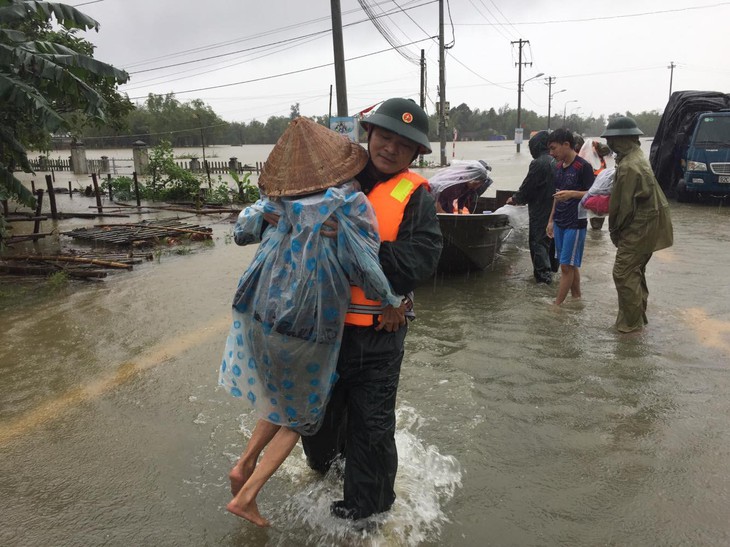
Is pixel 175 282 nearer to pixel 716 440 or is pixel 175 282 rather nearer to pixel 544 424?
pixel 544 424

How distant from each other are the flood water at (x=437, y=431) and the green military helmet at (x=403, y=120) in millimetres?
1791

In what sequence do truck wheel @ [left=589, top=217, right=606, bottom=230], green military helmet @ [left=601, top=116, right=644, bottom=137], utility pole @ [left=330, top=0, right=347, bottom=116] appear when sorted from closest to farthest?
Answer: 1. green military helmet @ [left=601, top=116, right=644, bottom=137]
2. truck wheel @ [left=589, top=217, right=606, bottom=230]
3. utility pole @ [left=330, top=0, right=347, bottom=116]

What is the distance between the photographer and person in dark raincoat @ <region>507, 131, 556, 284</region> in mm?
6664

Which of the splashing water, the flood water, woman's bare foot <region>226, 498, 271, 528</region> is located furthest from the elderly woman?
woman's bare foot <region>226, 498, 271, 528</region>

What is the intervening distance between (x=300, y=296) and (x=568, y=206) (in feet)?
15.0

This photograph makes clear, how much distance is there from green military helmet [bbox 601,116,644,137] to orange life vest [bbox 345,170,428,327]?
3.29 m

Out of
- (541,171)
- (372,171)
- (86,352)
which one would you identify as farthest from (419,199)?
(541,171)

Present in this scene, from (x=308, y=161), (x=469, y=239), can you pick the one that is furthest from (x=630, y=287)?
(x=308, y=161)

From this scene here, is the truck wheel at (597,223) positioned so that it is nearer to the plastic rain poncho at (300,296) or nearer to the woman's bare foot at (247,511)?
the plastic rain poncho at (300,296)

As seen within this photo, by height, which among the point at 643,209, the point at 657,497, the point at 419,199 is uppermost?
the point at 419,199

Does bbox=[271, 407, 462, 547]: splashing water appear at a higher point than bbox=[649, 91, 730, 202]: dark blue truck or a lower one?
lower

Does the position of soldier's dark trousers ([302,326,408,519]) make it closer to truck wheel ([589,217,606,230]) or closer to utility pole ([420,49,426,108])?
truck wheel ([589,217,606,230])

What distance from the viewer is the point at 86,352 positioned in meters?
5.02

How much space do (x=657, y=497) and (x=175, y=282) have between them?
21.3 feet
